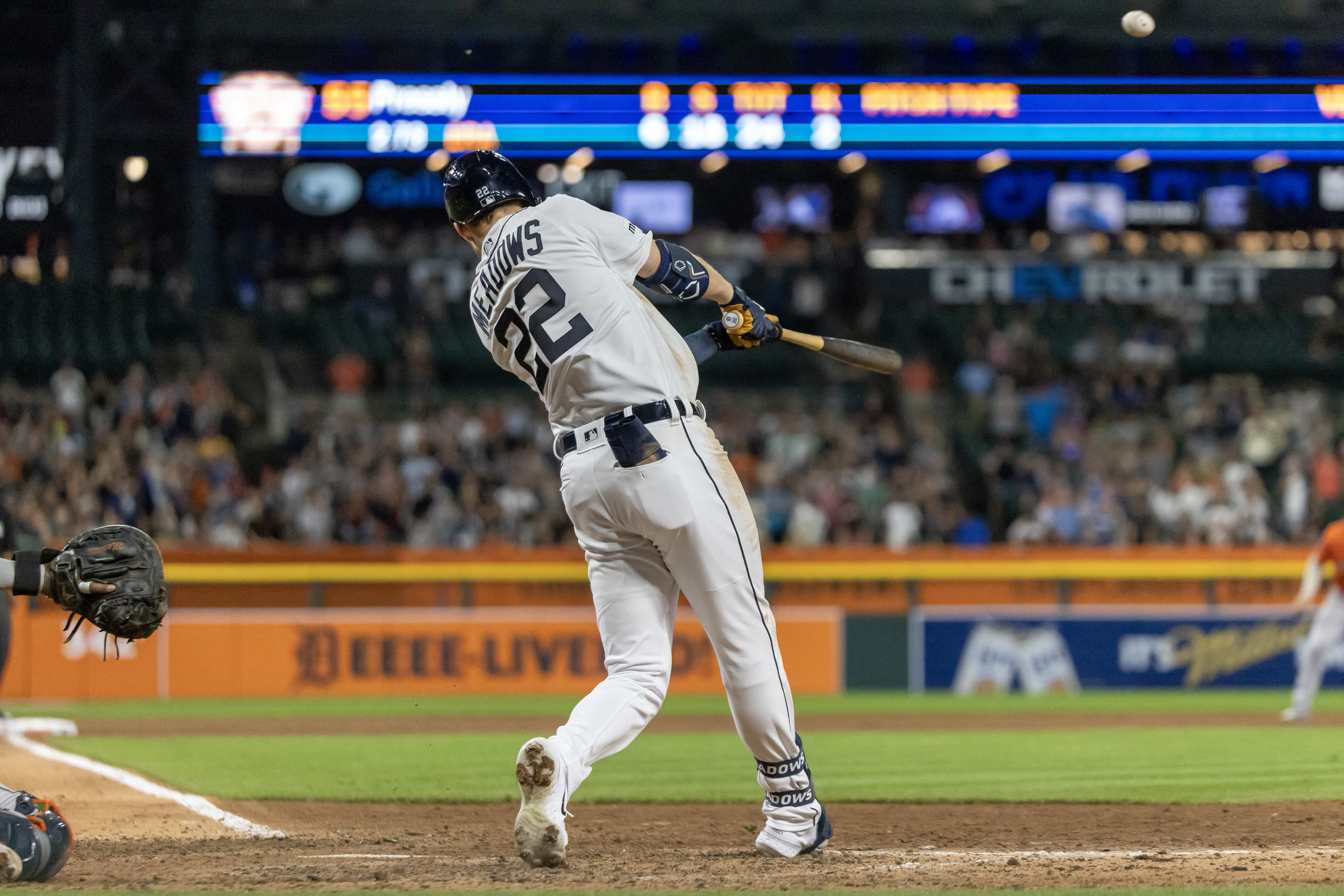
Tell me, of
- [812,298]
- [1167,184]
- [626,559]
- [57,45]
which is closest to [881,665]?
[812,298]

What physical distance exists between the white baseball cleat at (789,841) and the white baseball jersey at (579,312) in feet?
4.33

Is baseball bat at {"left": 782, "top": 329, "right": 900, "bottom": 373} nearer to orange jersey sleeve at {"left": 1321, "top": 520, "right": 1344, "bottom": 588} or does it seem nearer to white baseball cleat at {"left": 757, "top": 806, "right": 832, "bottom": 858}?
white baseball cleat at {"left": 757, "top": 806, "right": 832, "bottom": 858}

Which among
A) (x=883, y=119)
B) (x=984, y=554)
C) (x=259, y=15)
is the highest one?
(x=259, y=15)

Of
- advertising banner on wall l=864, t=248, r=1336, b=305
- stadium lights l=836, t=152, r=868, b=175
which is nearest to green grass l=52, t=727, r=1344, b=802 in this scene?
advertising banner on wall l=864, t=248, r=1336, b=305

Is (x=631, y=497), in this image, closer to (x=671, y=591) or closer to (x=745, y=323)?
(x=671, y=591)

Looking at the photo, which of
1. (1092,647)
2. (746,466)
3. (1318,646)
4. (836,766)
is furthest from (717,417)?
(836,766)

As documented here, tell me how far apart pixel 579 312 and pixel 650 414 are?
36 centimetres

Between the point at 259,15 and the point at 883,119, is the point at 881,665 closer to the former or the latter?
the point at 883,119

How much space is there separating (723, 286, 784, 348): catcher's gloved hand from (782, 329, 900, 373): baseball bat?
0.23 ft

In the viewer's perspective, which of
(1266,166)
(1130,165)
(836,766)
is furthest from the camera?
(1130,165)

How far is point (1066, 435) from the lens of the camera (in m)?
17.7

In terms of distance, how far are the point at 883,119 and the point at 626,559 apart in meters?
12.0

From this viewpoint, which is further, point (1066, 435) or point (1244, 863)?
point (1066, 435)

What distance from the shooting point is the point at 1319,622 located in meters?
11.5
